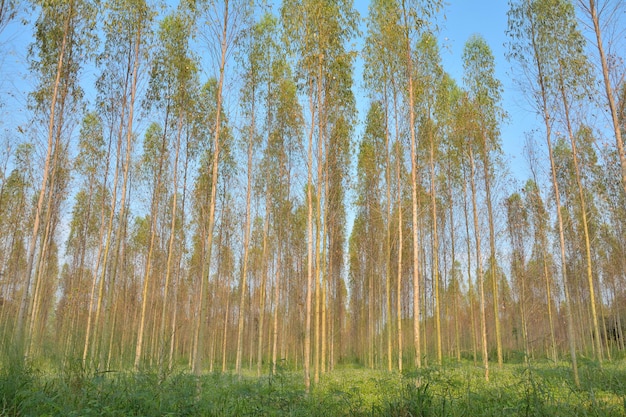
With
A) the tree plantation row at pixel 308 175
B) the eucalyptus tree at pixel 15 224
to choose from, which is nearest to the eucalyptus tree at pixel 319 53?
the tree plantation row at pixel 308 175

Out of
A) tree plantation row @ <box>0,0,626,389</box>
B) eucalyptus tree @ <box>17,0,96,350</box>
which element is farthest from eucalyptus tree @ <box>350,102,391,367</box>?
eucalyptus tree @ <box>17,0,96,350</box>

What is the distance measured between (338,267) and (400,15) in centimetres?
1425

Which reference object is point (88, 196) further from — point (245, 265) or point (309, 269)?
point (309, 269)

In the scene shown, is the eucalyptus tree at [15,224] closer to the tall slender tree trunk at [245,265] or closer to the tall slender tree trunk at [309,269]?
the tall slender tree trunk at [245,265]

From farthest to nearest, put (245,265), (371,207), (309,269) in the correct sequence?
1. (371,207)
2. (245,265)
3. (309,269)

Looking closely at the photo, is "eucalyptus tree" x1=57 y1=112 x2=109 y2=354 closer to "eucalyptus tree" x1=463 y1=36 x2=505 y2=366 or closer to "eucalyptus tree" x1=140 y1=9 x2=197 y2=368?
"eucalyptus tree" x1=140 y1=9 x2=197 y2=368

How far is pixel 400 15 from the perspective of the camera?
1004 centimetres

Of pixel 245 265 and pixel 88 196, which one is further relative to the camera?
pixel 88 196

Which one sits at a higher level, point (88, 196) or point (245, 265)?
point (88, 196)

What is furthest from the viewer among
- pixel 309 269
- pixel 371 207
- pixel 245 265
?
pixel 371 207

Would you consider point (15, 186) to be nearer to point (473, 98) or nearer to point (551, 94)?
point (473, 98)

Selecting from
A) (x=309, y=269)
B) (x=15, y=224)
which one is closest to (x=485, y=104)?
(x=309, y=269)

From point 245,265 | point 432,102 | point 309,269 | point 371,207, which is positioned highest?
point 432,102

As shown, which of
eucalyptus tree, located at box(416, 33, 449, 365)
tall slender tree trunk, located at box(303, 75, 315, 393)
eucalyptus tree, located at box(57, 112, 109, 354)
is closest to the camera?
tall slender tree trunk, located at box(303, 75, 315, 393)
